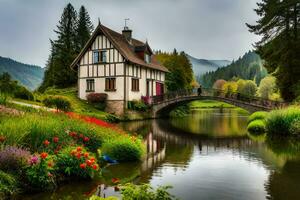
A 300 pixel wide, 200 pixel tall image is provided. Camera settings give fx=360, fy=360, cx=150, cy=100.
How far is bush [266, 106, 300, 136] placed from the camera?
78.0 ft

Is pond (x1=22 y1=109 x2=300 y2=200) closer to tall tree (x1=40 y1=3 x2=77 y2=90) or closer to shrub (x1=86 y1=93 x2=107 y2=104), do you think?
shrub (x1=86 y1=93 x2=107 y2=104)

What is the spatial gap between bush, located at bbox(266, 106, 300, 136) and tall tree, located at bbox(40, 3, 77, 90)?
39268 mm

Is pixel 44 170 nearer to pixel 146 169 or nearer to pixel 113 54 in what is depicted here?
pixel 146 169

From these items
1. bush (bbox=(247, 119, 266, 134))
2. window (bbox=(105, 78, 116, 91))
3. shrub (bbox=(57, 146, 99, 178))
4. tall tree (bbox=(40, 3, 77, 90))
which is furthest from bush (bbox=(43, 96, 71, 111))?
tall tree (bbox=(40, 3, 77, 90))

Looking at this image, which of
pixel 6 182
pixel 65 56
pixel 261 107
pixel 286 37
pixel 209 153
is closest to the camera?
pixel 6 182

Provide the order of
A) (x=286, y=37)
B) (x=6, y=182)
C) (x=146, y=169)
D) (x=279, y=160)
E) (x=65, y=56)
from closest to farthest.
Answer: (x=6, y=182) < (x=146, y=169) < (x=279, y=160) < (x=286, y=37) < (x=65, y=56)

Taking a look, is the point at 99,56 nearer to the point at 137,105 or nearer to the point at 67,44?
the point at 137,105

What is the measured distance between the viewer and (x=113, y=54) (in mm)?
41281

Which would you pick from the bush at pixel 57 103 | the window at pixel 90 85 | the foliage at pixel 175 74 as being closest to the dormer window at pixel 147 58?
the window at pixel 90 85

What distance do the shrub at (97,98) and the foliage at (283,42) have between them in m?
18.3

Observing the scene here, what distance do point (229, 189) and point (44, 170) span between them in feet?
17.8

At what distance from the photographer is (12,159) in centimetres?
959

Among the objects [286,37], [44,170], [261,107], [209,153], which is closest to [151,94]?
[261,107]

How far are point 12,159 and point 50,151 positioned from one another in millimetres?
1835
